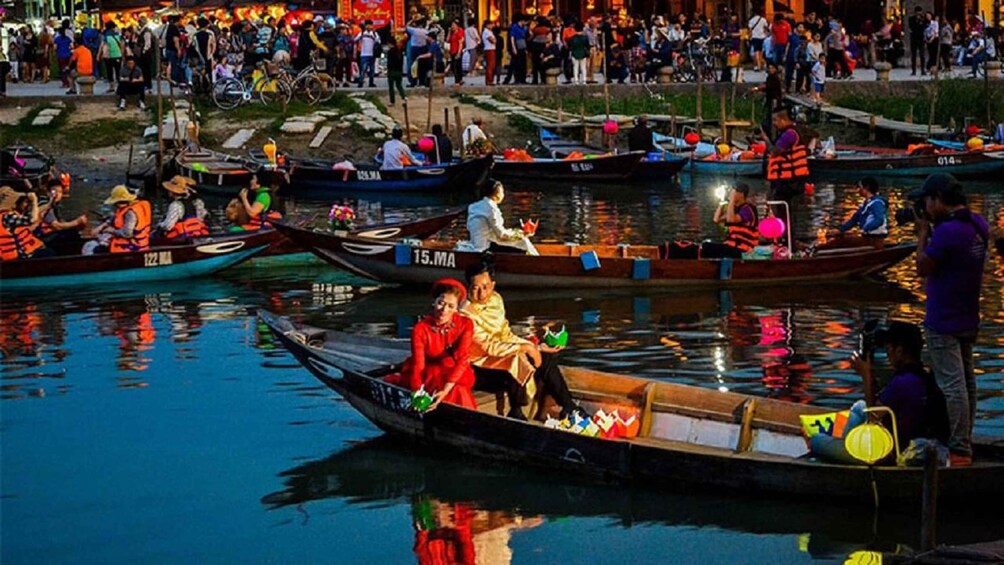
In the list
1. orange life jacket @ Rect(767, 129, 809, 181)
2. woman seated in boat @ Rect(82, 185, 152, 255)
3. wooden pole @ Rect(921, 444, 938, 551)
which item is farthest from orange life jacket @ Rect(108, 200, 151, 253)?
wooden pole @ Rect(921, 444, 938, 551)

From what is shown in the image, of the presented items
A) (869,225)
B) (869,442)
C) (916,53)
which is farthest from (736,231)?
(916,53)

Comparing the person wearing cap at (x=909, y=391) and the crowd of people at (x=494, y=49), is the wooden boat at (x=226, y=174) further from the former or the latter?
the person wearing cap at (x=909, y=391)

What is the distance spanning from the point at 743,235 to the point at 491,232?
294cm

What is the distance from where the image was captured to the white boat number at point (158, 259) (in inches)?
863

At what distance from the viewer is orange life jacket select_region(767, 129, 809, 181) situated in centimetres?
2181

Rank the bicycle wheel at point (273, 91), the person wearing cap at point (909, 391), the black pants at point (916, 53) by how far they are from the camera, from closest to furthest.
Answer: the person wearing cap at point (909, 391), the bicycle wheel at point (273, 91), the black pants at point (916, 53)

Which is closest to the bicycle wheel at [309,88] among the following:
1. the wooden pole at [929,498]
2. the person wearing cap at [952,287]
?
the person wearing cap at [952,287]

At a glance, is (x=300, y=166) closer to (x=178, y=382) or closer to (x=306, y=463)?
(x=178, y=382)

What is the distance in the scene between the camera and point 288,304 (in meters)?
21.2

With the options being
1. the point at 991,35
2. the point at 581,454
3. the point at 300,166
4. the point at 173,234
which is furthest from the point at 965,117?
the point at 581,454

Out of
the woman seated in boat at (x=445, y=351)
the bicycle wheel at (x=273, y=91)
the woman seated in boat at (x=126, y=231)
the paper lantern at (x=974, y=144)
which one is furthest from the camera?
the bicycle wheel at (x=273, y=91)

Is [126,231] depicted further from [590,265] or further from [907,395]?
[907,395]

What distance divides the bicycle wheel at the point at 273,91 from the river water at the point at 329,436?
1660cm

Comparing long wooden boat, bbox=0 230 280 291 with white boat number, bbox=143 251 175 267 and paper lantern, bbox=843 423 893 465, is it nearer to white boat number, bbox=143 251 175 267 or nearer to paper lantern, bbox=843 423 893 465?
white boat number, bbox=143 251 175 267
